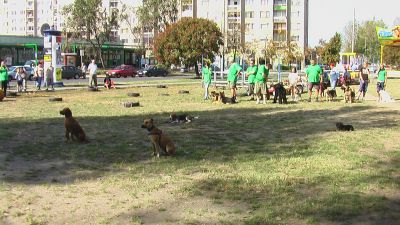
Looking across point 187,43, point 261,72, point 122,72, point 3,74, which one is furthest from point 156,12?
point 261,72

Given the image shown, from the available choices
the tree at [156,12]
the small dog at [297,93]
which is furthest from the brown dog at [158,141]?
the tree at [156,12]

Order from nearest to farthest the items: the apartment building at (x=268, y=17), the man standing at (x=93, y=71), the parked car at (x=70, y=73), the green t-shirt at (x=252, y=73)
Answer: the green t-shirt at (x=252, y=73) < the man standing at (x=93, y=71) < the parked car at (x=70, y=73) < the apartment building at (x=268, y=17)

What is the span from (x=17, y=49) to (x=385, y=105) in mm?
57409

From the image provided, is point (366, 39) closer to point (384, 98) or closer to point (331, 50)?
point (331, 50)

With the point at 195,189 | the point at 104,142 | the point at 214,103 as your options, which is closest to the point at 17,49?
the point at 214,103

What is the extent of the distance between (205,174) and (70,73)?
1833 inches

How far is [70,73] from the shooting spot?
5281 centimetres

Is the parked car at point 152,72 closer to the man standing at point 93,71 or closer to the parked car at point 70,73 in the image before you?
the parked car at point 70,73

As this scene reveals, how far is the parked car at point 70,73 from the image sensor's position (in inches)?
2056

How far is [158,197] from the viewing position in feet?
22.9

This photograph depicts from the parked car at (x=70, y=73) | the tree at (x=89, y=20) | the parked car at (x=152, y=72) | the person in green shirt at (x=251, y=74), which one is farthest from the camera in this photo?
the tree at (x=89, y=20)

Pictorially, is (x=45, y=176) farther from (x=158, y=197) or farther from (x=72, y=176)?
(x=158, y=197)

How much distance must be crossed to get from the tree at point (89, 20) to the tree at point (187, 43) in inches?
946

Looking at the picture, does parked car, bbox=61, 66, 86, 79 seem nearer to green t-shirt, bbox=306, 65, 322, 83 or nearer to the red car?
the red car
